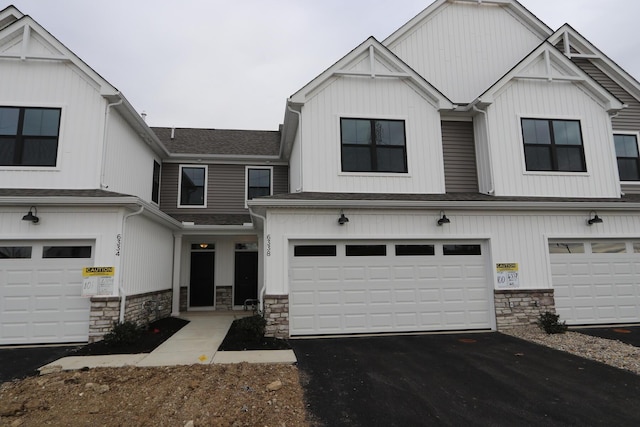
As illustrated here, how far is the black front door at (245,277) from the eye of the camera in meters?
13.3

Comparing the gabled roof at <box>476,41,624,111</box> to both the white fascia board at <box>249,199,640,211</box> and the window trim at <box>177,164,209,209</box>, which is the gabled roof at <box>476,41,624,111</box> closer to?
the white fascia board at <box>249,199,640,211</box>

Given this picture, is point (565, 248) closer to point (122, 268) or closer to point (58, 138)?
point (122, 268)

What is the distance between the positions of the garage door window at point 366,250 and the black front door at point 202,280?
21.7 feet

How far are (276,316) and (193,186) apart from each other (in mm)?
7888

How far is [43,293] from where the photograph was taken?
26.2 feet

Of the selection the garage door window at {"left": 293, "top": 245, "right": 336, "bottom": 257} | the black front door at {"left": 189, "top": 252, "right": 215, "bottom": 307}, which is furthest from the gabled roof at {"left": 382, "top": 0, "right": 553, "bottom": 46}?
the black front door at {"left": 189, "top": 252, "right": 215, "bottom": 307}

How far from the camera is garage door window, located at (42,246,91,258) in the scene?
26.6 ft

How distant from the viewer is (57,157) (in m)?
8.94

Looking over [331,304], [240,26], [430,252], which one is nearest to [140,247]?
[331,304]

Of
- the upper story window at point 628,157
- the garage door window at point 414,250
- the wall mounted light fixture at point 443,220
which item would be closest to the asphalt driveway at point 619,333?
the garage door window at point 414,250

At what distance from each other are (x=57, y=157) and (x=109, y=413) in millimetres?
7247

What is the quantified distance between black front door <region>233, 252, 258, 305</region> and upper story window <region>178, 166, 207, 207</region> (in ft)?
8.67

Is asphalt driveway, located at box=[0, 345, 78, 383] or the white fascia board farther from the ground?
the white fascia board

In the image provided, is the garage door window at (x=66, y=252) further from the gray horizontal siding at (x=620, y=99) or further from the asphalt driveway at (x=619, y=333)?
the gray horizontal siding at (x=620, y=99)
